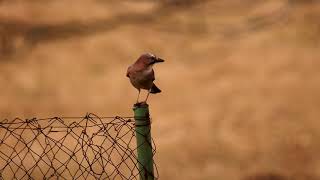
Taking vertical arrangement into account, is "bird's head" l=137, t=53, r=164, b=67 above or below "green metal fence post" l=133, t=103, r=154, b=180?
above

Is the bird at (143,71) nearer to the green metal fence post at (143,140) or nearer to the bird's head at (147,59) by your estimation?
the bird's head at (147,59)

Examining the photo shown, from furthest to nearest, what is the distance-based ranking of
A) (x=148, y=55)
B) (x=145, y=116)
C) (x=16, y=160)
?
(x=16, y=160) < (x=148, y=55) < (x=145, y=116)

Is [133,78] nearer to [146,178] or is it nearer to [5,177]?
[146,178]

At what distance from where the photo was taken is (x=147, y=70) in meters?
3.55

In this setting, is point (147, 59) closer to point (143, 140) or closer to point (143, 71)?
point (143, 71)

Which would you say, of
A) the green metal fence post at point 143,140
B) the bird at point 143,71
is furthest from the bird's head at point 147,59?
the green metal fence post at point 143,140

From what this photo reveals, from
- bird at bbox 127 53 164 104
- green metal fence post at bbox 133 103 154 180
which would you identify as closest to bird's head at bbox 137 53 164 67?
bird at bbox 127 53 164 104

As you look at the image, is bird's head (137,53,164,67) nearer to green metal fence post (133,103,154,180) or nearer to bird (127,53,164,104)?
bird (127,53,164,104)

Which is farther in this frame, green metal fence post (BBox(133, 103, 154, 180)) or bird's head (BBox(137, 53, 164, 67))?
bird's head (BBox(137, 53, 164, 67))

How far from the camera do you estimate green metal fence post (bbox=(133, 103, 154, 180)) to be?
3.00 m

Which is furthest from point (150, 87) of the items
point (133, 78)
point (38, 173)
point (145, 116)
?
point (38, 173)

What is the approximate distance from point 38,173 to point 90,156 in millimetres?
571

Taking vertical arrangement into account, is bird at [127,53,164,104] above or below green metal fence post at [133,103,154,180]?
above

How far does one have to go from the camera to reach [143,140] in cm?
302
